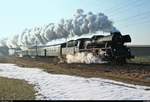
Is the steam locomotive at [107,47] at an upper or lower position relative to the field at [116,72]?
upper

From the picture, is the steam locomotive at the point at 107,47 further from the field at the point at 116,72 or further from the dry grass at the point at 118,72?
the dry grass at the point at 118,72

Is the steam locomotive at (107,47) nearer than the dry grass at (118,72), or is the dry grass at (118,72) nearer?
the dry grass at (118,72)

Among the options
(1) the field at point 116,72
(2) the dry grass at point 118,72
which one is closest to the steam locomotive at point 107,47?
(1) the field at point 116,72

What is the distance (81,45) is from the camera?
126ft

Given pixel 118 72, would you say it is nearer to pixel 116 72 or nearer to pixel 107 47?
pixel 116 72

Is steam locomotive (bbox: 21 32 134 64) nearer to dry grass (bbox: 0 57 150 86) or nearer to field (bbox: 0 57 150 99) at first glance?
field (bbox: 0 57 150 99)

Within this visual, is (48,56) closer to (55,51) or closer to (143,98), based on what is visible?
(55,51)

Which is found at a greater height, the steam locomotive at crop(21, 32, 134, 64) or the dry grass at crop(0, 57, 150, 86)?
the steam locomotive at crop(21, 32, 134, 64)

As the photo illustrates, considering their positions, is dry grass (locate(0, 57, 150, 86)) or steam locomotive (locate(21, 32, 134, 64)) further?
steam locomotive (locate(21, 32, 134, 64))

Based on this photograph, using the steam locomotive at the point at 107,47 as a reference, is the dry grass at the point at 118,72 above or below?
below

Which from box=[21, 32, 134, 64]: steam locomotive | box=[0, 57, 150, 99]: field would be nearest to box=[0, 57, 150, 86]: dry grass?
box=[0, 57, 150, 99]: field

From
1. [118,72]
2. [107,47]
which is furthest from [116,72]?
[107,47]

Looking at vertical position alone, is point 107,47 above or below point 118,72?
above

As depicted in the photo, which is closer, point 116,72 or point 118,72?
point 118,72
